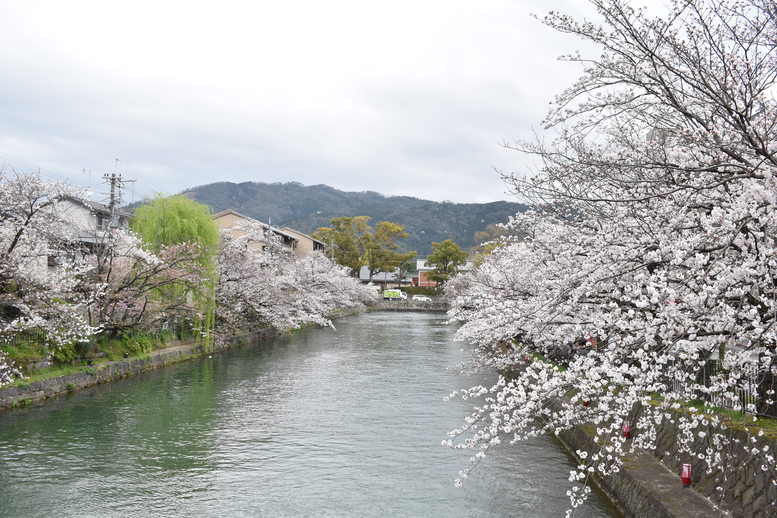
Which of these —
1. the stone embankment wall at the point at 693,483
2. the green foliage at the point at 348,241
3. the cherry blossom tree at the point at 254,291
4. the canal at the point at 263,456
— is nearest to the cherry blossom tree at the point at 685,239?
the stone embankment wall at the point at 693,483

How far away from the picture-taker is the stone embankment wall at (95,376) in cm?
1462

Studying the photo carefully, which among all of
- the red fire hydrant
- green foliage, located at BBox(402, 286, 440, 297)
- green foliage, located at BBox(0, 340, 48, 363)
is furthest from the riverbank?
green foliage, located at BBox(402, 286, 440, 297)

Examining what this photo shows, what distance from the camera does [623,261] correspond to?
6.05 metres

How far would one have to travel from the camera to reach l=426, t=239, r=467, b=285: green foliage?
7469 centimetres

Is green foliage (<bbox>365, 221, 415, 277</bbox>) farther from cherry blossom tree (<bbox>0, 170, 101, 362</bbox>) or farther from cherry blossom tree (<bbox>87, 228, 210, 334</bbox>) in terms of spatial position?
cherry blossom tree (<bbox>0, 170, 101, 362</bbox>)

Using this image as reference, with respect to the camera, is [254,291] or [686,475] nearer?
[686,475]

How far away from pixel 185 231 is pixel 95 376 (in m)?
8.19

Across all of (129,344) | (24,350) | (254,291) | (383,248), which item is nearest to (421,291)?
(383,248)

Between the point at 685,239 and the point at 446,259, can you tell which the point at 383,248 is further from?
the point at 685,239

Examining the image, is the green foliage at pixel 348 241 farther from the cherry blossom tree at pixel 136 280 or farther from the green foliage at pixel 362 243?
the cherry blossom tree at pixel 136 280

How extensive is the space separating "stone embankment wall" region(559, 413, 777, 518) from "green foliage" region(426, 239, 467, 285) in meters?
64.3

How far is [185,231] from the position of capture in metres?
24.7

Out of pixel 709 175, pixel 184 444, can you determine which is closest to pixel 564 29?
pixel 709 175

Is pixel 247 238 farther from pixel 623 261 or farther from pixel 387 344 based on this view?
pixel 623 261
